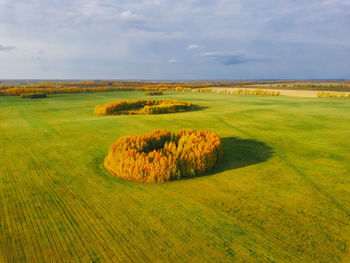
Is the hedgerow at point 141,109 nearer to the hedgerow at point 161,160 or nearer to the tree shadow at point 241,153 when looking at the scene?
the tree shadow at point 241,153

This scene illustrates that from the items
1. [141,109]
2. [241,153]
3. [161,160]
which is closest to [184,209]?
[161,160]

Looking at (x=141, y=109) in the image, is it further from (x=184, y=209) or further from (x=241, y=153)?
(x=184, y=209)

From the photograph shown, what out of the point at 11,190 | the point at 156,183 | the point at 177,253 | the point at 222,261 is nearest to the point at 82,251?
the point at 177,253

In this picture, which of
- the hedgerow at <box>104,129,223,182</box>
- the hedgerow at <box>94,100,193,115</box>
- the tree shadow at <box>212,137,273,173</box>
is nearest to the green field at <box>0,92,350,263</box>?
the tree shadow at <box>212,137,273,173</box>

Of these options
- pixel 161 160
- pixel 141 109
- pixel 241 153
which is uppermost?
pixel 141 109

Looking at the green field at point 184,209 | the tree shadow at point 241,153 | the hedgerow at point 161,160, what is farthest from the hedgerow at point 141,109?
the hedgerow at point 161,160
